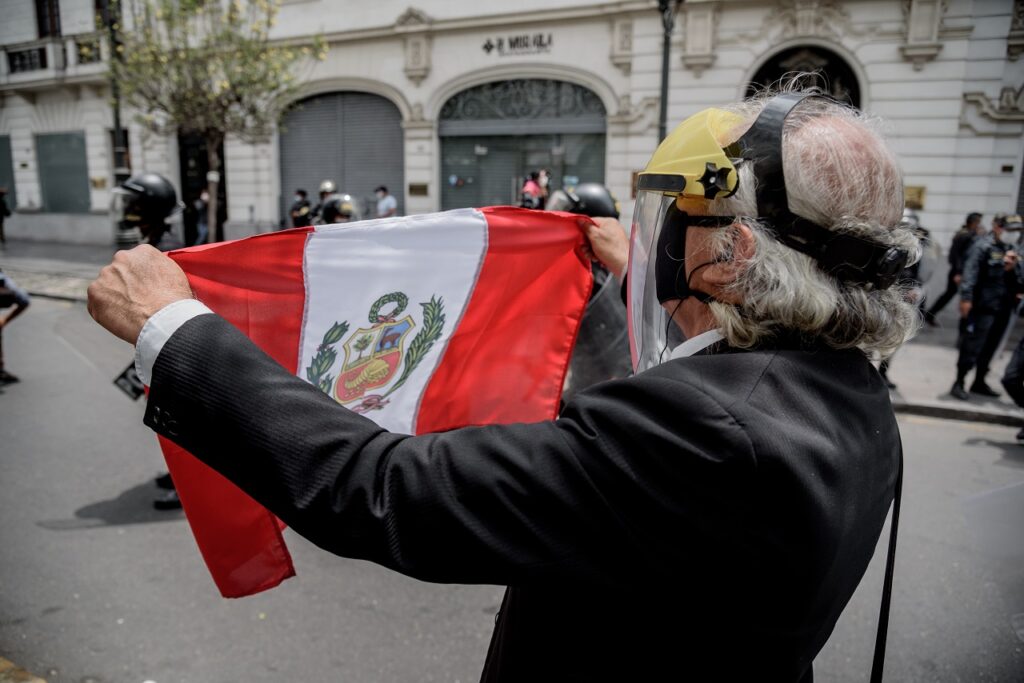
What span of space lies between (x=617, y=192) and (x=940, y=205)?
6.19 meters

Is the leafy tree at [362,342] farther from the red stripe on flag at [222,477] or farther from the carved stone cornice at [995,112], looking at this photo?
the carved stone cornice at [995,112]

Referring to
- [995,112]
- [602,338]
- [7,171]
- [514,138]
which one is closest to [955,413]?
[602,338]

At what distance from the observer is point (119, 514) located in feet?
14.0

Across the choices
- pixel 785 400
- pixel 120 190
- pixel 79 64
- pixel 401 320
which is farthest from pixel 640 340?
pixel 79 64

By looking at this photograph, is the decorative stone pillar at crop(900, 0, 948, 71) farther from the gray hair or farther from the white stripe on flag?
the gray hair

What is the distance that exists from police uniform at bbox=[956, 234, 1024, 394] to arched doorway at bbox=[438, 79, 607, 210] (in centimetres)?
941

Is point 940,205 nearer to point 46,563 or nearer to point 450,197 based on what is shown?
point 450,197

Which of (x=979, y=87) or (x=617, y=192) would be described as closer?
(x=979, y=87)

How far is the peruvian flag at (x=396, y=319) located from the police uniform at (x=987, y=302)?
708 cm

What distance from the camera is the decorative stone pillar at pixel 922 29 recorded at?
494 inches

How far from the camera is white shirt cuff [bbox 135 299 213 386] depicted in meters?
1.02

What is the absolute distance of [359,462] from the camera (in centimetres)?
95

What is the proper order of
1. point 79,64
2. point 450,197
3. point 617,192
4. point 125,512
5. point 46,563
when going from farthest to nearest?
point 79,64 → point 450,197 → point 617,192 → point 125,512 → point 46,563

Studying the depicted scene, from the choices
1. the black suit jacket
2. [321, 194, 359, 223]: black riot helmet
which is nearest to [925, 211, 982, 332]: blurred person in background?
[321, 194, 359, 223]: black riot helmet
